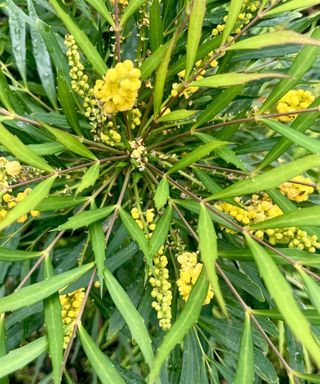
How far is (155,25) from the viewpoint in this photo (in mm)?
1399

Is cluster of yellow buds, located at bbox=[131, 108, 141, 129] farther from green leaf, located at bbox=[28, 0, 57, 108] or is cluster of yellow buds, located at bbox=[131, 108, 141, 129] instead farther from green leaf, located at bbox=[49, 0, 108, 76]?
green leaf, located at bbox=[28, 0, 57, 108]

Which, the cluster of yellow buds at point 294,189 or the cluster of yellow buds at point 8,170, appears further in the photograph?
the cluster of yellow buds at point 294,189

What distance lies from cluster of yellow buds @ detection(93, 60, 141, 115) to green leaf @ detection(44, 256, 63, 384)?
18.3 inches

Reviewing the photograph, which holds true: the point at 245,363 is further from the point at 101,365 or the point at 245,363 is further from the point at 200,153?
the point at 200,153

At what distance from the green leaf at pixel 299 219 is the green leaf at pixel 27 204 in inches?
19.7

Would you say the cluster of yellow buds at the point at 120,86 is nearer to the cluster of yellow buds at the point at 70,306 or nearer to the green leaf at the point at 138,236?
the green leaf at the point at 138,236

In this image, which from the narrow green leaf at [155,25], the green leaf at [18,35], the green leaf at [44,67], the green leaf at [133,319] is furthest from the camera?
the green leaf at [44,67]

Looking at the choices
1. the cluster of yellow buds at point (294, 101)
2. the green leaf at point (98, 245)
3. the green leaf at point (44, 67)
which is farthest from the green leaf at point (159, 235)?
the green leaf at point (44, 67)

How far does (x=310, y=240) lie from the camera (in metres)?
1.27

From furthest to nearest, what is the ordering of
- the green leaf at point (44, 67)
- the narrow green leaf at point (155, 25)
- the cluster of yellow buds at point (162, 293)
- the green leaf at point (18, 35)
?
the green leaf at point (44, 67) < the green leaf at point (18, 35) < the narrow green leaf at point (155, 25) < the cluster of yellow buds at point (162, 293)

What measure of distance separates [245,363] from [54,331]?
44 cm

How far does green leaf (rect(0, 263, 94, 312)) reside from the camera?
1.09m

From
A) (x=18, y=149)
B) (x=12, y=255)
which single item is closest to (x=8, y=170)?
(x=18, y=149)

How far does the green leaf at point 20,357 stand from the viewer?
1.06 m
